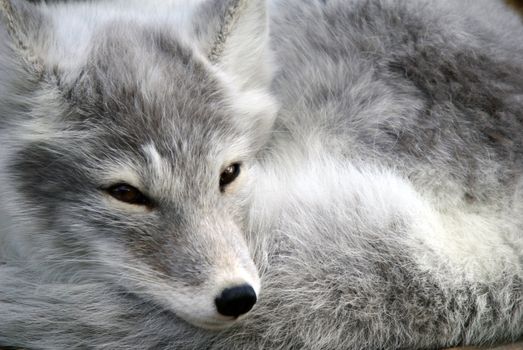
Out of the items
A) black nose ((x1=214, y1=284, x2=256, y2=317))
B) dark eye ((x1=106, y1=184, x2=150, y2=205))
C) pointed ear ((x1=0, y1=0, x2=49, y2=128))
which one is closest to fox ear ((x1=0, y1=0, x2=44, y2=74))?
pointed ear ((x1=0, y1=0, x2=49, y2=128))

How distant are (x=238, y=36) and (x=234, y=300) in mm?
998

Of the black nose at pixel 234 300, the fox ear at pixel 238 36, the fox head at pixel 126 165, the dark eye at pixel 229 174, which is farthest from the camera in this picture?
the fox ear at pixel 238 36

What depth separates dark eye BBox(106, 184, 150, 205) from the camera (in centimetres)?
211

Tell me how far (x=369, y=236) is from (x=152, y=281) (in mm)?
654

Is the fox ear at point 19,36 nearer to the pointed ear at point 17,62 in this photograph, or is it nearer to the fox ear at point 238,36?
the pointed ear at point 17,62

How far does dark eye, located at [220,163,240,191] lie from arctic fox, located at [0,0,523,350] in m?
0.01

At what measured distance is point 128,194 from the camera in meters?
2.12

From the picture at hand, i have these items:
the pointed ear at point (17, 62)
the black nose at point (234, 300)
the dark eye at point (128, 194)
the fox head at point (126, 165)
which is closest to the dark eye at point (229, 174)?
the fox head at point (126, 165)

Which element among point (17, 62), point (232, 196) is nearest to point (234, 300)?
point (232, 196)

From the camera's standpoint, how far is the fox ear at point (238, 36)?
7.99 ft

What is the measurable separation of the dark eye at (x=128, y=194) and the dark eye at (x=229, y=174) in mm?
266

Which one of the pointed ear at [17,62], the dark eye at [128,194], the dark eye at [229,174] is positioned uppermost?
the pointed ear at [17,62]

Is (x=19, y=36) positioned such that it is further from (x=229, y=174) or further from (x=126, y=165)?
(x=229, y=174)

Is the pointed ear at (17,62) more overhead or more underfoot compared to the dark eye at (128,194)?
more overhead
